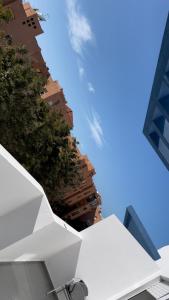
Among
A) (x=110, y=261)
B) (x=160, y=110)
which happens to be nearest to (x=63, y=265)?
(x=110, y=261)

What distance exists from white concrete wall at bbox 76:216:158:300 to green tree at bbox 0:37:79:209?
920cm

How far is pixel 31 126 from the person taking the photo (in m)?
19.5

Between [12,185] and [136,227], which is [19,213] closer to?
[12,185]

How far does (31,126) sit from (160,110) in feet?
29.2

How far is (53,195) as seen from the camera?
22484 mm

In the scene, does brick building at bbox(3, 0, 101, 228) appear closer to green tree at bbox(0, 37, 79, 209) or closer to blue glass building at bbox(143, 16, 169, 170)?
blue glass building at bbox(143, 16, 169, 170)

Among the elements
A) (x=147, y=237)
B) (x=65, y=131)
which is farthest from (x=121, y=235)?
(x=147, y=237)

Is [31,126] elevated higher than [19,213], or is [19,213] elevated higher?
[31,126]

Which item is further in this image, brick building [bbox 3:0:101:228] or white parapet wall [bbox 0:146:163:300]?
brick building [bbox 3:0:101:228]

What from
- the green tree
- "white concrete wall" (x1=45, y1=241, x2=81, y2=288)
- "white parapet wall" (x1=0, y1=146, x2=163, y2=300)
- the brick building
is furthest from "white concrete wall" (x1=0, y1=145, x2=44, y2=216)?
the brick building

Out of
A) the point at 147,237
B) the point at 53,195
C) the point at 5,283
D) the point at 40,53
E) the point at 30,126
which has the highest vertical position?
the point at 40,53

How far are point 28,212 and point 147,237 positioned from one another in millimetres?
18679

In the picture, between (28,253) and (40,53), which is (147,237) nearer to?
(28,253)

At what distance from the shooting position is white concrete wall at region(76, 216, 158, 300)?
919cm
